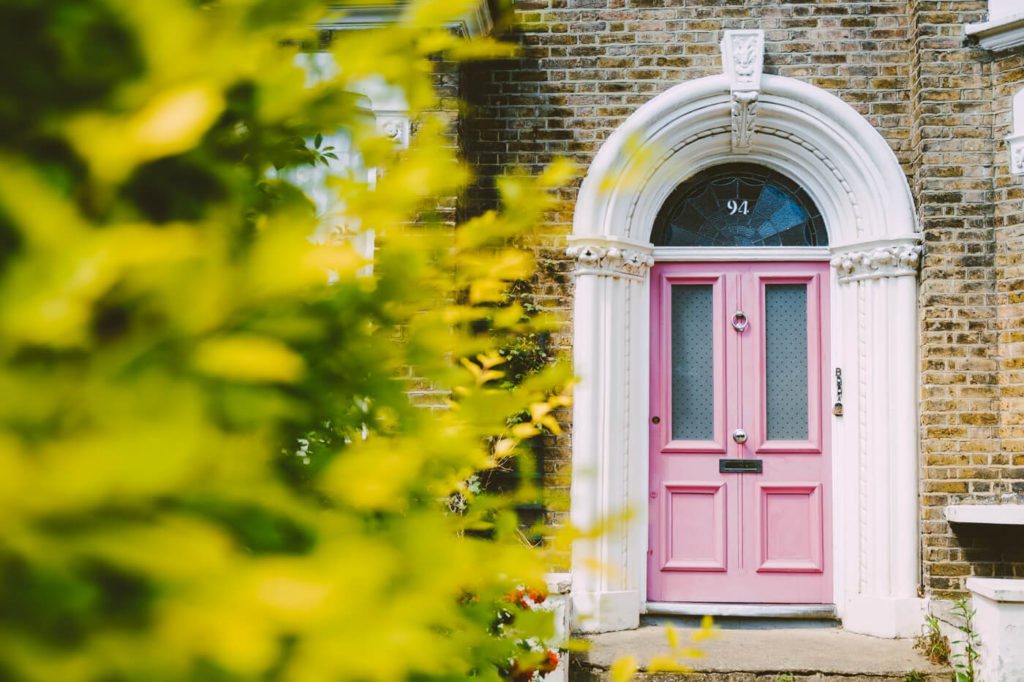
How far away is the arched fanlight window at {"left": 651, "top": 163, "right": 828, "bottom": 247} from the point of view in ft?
17.0

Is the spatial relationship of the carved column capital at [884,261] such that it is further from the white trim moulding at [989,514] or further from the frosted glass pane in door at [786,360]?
the white trim moulding at [989,514]

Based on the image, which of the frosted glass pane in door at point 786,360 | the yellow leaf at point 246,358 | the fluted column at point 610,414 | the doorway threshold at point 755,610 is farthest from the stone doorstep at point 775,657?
the yellow leaf at point 246,358

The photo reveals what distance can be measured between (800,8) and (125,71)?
17.4 ft

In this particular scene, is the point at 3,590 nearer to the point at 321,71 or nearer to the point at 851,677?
the point at 321,71

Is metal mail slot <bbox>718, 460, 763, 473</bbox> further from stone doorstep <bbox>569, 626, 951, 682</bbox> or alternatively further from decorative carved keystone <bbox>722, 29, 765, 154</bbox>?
decorative carved keystone <bbox>722, 29, 765, 154</bbox>

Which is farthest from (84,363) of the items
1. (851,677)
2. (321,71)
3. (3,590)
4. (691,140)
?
(691,140)

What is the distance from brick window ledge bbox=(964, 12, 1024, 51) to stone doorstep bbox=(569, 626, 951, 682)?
3785 millimetres

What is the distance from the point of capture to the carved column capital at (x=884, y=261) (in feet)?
15.3

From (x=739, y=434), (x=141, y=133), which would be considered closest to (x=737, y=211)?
(x=739, y=434)

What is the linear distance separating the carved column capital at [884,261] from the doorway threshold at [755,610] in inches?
88.0

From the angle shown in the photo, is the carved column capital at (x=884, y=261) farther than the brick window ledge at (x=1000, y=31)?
Yes

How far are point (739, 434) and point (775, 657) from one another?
4.88 feet

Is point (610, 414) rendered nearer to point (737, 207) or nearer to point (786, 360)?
point (786, 360)

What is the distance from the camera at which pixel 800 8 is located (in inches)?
194
